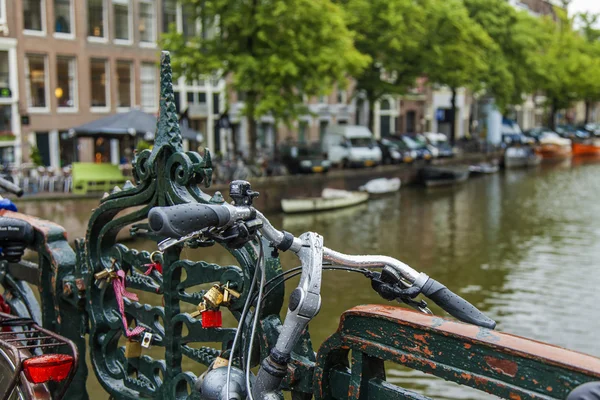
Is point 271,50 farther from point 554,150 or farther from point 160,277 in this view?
point 554,150

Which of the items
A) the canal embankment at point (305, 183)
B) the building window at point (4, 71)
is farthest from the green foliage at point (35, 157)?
the canal embankment at point (305, 183)

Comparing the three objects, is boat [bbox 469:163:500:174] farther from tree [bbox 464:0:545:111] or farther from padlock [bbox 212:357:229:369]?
padlock [bbox 212:357:229:369]

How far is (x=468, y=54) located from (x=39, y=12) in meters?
18.0

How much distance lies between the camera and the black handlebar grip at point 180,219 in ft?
7.45

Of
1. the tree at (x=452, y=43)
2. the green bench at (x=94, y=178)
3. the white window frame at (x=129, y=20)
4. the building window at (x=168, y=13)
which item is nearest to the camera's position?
the green bench at (x=94, y=178)

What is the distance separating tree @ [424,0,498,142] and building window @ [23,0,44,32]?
16.1 meters

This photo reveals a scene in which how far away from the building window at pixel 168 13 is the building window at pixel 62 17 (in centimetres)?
472

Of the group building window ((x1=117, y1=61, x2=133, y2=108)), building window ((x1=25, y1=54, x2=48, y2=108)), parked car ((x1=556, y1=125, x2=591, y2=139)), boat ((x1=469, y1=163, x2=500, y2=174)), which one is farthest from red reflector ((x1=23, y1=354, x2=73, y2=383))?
parked car ((x1=556, y1=125, x2=591, y2=139))

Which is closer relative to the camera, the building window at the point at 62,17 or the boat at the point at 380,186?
the building window at the point at 62,17

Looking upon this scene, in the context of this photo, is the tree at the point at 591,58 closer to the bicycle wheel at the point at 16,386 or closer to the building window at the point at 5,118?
the building window at the point at 5,118

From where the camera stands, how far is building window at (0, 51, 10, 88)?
85.9 feet

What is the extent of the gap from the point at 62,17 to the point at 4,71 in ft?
10.6

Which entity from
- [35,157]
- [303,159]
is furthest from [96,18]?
[303,159]

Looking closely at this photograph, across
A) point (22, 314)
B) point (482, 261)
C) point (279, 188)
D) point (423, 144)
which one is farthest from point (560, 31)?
point (22, 314)
